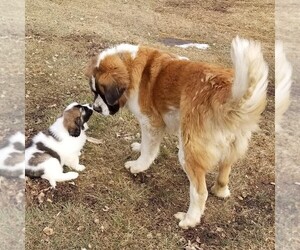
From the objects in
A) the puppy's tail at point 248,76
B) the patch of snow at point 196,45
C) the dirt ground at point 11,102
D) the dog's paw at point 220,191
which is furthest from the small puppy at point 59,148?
the patch of snow at point 196,45

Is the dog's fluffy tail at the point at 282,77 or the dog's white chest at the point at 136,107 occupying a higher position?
the dog's fluffy tail at the point at 282,77

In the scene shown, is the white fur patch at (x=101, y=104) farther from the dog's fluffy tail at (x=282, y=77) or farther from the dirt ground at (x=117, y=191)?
the dog's fluffy tail at (x=282, y=77)

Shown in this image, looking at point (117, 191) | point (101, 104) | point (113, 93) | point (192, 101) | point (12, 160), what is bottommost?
point (117, 191)

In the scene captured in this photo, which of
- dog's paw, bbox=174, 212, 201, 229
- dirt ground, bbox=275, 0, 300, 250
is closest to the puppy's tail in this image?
dog's paw, bbox=174, 212, 201, 229

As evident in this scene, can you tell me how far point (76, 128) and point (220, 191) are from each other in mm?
1530

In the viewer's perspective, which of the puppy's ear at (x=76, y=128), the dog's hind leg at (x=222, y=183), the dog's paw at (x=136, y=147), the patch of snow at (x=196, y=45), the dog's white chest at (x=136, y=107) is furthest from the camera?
the patch of snow at (x=196, y=45)

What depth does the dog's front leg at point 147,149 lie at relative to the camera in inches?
176

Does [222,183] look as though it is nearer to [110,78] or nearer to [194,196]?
[194,196]

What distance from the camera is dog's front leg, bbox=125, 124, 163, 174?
4477 mm

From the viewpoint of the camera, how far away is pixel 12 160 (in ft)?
14.5

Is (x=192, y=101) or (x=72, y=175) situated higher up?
(x=192, y=101)

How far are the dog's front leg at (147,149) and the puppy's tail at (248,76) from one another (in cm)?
120

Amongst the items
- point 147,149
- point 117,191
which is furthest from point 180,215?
point 147,149

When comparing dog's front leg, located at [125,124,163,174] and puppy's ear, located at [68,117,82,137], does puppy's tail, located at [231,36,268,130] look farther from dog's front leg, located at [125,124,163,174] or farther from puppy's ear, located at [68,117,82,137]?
puppy's ear, located at [68,117,82,137]
